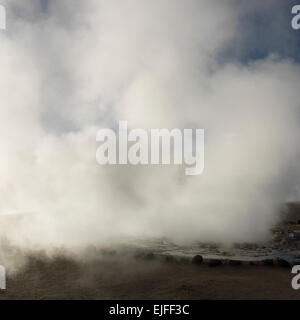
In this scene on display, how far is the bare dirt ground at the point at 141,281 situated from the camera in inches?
286

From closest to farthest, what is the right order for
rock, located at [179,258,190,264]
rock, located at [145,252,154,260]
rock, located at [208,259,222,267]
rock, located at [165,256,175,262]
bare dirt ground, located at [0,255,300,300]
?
bare dirt ground, located at [0,255,300,300]
rock, located at [208,259,222,267]
rock, located at [179,258,190,264]
rock, located at [165,256,175,262]
rock, located at [145,252,154,260]

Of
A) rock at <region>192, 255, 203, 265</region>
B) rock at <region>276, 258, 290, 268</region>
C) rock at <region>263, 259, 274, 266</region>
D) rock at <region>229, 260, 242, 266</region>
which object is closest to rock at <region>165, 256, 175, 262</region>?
rock at <region>192, 255, 203, 265</region>

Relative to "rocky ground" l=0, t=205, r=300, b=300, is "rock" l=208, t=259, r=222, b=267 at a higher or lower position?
higher

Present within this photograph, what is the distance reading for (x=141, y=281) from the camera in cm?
801

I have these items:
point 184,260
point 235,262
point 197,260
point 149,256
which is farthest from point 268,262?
point 149,256

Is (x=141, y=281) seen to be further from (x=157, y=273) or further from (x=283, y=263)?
(x=283, y=263)

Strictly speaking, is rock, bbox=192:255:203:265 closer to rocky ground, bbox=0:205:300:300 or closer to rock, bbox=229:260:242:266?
rocky ground, bbox=0:205:300:300

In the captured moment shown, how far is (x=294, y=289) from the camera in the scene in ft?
25.0

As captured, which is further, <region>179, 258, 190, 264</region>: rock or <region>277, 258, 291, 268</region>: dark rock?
<region>179, 258, 190, 264</region>: rock

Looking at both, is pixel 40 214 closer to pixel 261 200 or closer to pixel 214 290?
pixel 214 290

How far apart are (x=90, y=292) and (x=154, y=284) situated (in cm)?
182

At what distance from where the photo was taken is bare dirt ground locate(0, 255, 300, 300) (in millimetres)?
7266

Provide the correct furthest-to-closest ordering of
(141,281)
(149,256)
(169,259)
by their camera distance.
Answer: (149,256) → (169,259) → (141,281)

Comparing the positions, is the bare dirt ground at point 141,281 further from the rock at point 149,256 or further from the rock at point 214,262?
the rock at point 149,256
